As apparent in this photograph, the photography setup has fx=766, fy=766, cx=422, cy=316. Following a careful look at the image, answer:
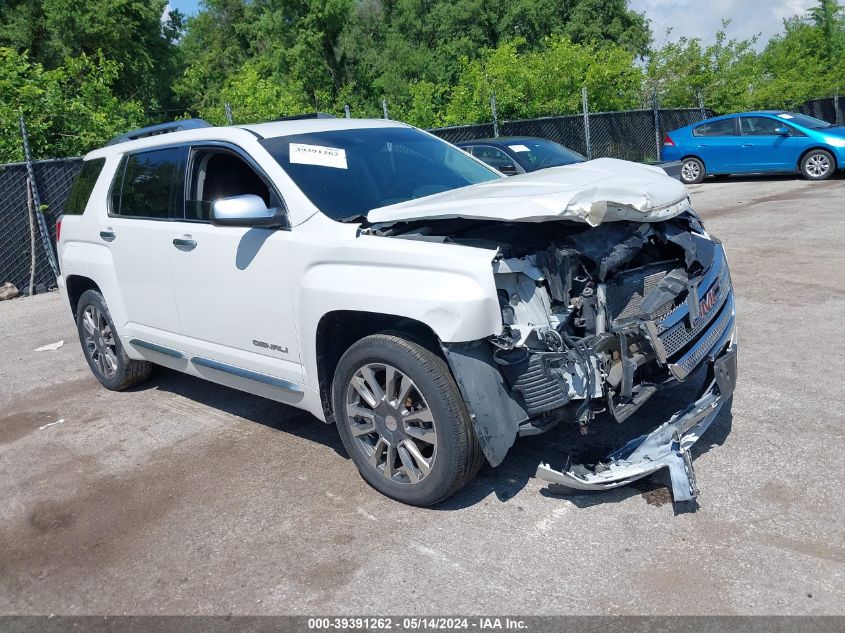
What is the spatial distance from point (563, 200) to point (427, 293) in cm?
74

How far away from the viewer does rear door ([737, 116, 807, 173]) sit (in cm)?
1572

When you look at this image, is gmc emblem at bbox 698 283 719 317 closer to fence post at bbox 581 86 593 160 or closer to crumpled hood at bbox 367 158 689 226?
crumpled hood at bbox 367 158 689 226

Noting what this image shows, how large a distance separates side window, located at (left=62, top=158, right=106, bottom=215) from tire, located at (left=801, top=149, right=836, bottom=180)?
14245 millimetres

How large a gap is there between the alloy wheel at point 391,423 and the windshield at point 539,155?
26.7ft

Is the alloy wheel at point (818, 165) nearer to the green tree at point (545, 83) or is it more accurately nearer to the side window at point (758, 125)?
the side window at point (758, 125)

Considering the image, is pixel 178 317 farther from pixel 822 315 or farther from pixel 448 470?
pixel 822 315

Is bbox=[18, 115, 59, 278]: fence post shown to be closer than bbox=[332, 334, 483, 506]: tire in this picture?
No

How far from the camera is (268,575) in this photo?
339cm

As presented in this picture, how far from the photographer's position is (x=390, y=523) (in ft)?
12.2

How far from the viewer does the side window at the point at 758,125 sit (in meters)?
16.0

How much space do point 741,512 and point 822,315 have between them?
133 inches

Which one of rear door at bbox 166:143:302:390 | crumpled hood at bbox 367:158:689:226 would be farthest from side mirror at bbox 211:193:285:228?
crumpled hood at bbox 367:158:689:226

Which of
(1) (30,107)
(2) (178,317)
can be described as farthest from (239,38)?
(2) (178,317)

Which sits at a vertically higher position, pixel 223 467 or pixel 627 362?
pixel 627 362
